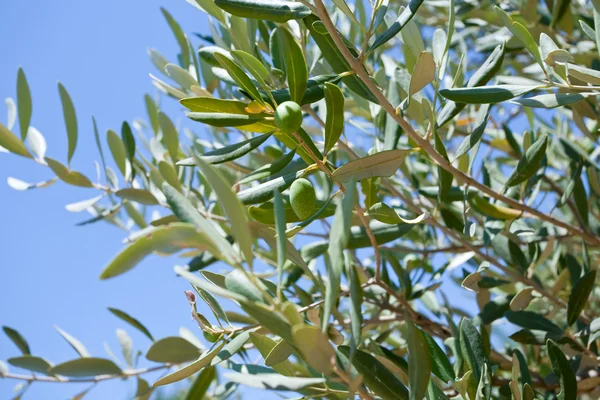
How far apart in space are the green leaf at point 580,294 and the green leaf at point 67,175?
1007mm

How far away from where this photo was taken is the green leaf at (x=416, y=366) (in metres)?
0.75

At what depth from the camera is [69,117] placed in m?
1.29

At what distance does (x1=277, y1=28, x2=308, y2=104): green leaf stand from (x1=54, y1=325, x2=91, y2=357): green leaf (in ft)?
2.72

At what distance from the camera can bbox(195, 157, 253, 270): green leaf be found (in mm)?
577

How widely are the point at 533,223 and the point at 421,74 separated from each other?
1.02 metres

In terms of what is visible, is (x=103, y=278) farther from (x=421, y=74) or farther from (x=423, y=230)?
(x=423, y=230)

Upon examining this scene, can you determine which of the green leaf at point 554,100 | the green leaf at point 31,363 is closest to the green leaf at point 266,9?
the green leaf at point 554,100

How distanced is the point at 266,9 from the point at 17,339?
1027mm

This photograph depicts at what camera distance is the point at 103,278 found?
1.83ft

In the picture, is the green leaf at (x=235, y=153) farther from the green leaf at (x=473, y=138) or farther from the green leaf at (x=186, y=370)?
the green leaf at (x=473, y=138)

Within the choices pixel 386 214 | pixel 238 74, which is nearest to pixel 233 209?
pixel 238 74

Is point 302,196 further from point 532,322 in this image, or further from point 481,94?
point 532,322

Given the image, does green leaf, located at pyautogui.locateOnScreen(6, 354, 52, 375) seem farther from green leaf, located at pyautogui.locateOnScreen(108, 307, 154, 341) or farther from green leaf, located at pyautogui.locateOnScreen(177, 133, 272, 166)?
green leaf, located at pyautogui.locateOnScreen(177, 133, 272, 166)

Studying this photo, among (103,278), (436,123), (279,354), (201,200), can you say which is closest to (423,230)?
(201,200)
